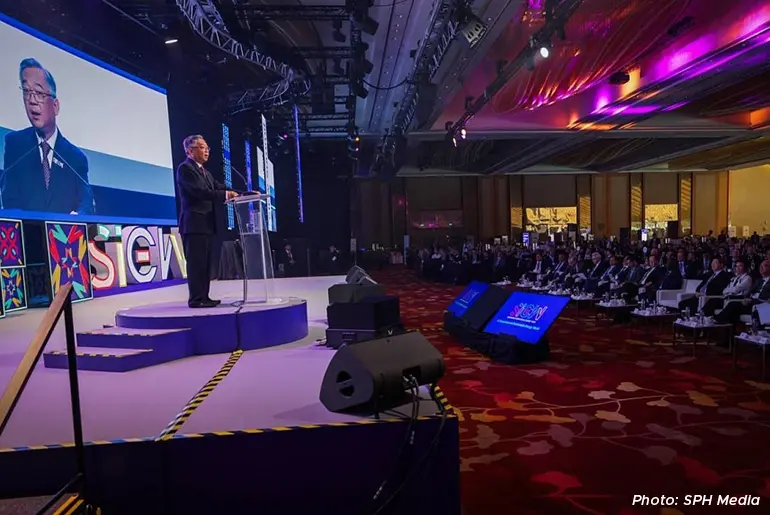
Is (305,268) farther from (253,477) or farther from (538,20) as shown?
(253,477)

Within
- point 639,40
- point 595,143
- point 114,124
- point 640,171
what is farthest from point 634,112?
point 640,171

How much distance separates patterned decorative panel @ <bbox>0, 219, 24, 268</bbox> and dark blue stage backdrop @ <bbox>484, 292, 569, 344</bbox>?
5.95m

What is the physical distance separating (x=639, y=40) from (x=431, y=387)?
336 inches

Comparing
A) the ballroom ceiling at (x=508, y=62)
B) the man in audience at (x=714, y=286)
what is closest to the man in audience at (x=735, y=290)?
the man in audience at (x=714, y=286)

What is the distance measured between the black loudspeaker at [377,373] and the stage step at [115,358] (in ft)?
6.22

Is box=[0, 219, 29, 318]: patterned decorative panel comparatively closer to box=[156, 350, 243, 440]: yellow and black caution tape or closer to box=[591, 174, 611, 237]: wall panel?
box=[156, 350, 243, 440]: yellow and black caution tape

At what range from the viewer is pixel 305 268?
14961 mm

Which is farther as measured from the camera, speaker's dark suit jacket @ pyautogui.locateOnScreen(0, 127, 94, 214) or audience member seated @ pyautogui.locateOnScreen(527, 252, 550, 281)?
audience member seated @ pyautogui.locateOnScreen(527, 252, 550, 281)

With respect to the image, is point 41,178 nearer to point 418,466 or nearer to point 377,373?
point 377,373

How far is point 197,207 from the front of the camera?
4250 mm

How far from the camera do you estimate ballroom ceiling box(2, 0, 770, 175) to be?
6.91 meters

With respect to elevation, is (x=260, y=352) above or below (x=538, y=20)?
below

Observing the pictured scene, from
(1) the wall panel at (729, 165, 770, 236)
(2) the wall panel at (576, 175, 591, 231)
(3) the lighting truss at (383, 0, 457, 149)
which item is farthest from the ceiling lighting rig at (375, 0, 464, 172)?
(1) the wall panel at (729, 165, 770, 236)

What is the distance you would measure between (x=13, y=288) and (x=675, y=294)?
954 centimetres
